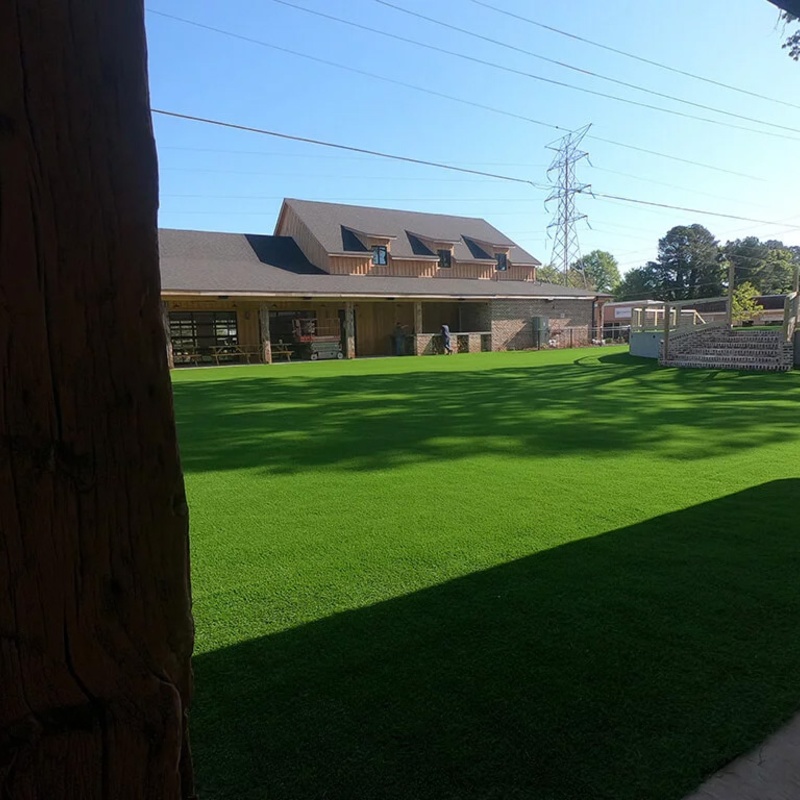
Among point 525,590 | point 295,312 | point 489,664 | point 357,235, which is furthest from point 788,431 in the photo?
point 357,235

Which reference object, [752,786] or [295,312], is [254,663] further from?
[295,312]

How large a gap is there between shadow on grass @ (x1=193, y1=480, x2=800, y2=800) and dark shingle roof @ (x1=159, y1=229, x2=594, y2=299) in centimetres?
1808

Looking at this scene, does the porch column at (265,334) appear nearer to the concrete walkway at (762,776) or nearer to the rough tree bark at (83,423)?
the concrete walkway at (762,776)

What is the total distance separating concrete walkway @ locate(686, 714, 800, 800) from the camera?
1.54 m

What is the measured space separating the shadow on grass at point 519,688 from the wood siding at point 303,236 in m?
24.0

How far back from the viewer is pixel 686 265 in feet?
214

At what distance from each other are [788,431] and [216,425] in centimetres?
737

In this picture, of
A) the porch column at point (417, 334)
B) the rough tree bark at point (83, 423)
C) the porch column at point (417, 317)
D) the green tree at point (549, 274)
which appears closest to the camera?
the rough tree bark at point (83, 423)

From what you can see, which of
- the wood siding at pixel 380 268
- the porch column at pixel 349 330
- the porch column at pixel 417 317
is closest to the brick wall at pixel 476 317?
the wood siding at pixel 380 268

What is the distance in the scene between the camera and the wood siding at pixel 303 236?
2542 centimetres

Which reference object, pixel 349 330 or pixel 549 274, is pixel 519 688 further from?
pixel 549 274

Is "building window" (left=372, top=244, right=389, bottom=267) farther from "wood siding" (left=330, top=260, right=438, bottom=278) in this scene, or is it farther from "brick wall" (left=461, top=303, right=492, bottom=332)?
"brick wall" (left=461, top=303, right=492, bottom=332)

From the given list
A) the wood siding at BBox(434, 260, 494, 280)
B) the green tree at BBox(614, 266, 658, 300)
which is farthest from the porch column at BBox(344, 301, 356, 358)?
the green tree at BBox(614, 266, 658, 300)

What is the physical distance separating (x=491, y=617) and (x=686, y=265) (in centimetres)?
7288
